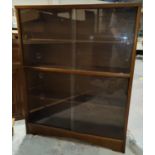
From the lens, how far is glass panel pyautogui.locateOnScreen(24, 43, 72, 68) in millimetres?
1909

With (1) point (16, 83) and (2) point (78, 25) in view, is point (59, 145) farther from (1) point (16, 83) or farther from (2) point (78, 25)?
(2) point (78, 25)

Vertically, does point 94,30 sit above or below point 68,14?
below

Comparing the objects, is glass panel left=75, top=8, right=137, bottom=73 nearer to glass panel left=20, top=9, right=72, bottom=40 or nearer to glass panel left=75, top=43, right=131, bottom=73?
glass panel left=75, top=43, right=131, bottom=73

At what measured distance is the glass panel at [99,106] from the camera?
6.03 feet

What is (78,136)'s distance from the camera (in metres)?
2.01

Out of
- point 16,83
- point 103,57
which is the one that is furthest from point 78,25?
point 16,83

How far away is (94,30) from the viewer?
5.79 ft

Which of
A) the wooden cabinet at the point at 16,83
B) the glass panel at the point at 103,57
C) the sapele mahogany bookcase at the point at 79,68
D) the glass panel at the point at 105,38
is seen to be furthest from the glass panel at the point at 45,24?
the wooden cabinet at the point at 16,83

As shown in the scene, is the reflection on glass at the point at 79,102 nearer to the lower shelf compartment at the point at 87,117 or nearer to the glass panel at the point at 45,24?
the lower shelf compartment at the point at 87,117

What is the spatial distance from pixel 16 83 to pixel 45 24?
0.87 metres

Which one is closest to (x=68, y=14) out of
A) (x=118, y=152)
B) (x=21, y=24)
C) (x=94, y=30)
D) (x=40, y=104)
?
(x=94, y=30)

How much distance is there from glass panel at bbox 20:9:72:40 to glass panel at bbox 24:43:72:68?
76 millimetres
